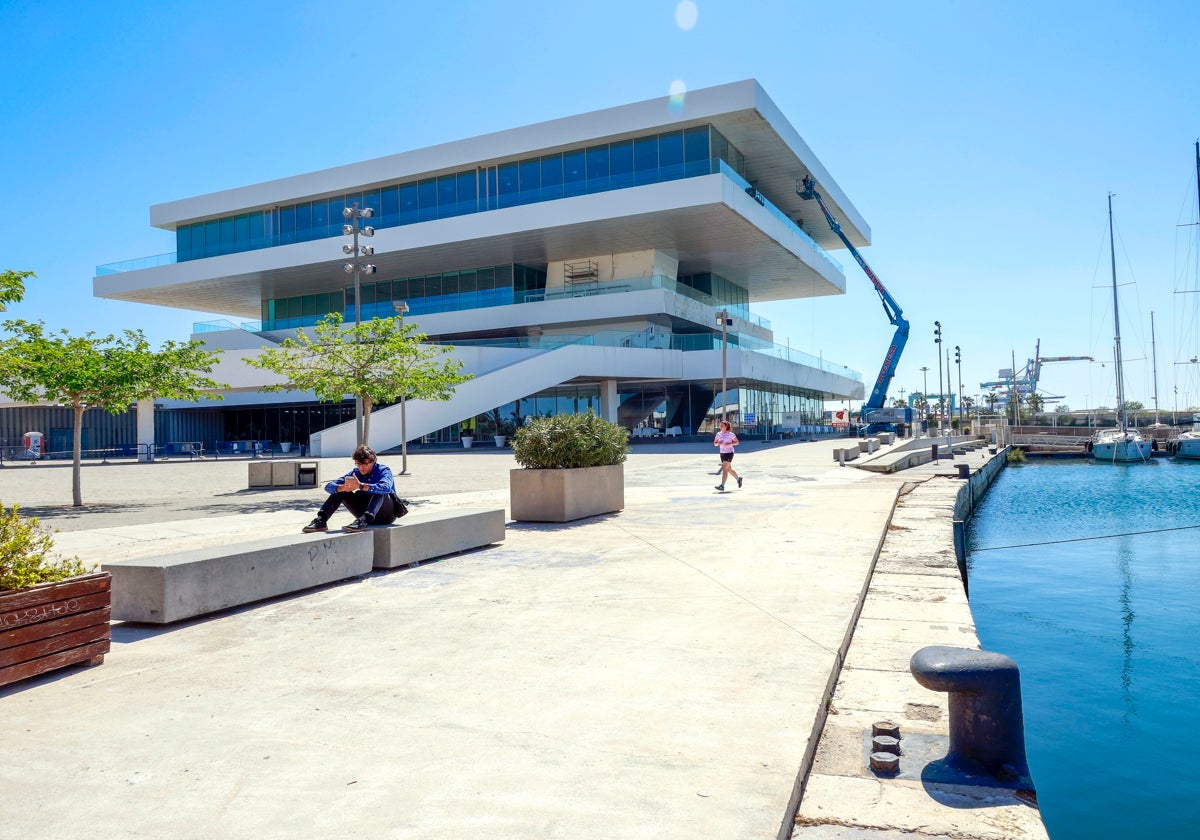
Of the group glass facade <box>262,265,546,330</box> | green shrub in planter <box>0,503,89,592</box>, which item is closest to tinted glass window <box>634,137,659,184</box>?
glass facade <box>262,265,546,330</box>

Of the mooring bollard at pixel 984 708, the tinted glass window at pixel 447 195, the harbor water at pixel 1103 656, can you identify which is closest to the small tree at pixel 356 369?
the harbor water at pixel 1103 656

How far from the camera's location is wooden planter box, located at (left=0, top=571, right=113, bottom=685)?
4695mm

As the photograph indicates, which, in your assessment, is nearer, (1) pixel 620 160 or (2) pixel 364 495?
(2) pixel 364 495

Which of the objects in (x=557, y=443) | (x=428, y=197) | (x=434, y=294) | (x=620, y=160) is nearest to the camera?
(x=557, y=443)

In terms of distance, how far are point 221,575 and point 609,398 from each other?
38.3 meters

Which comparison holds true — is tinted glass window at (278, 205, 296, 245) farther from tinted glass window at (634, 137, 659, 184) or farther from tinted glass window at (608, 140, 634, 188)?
tinted glass window at (634, 137, 659, 184)

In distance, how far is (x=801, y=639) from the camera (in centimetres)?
544

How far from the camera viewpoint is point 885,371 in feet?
167

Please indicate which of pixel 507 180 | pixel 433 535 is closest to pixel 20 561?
pixel 433 535

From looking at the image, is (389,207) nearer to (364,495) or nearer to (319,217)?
(319,217)

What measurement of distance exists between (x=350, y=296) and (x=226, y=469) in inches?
1183

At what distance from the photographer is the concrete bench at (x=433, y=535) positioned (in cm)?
845

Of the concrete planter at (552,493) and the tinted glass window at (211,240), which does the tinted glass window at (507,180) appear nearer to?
the tinted glass window at (211,240)

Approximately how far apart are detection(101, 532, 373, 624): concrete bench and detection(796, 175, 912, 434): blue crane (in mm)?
44930
